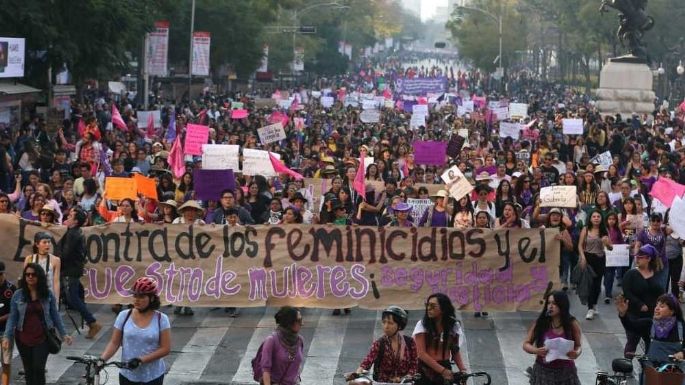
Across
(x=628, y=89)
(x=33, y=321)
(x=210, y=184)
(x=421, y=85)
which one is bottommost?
(x=33, y=321)

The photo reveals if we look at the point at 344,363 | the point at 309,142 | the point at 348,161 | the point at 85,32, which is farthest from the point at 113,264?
the point at 85,32

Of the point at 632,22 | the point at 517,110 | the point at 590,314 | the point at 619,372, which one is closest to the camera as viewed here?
the point at 619,372

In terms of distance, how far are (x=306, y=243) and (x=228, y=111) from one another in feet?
98.8

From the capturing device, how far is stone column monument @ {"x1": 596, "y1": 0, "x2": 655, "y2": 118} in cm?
4488

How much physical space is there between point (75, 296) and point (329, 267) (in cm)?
274

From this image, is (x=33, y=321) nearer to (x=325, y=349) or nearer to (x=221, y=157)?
(x=325, y=349)

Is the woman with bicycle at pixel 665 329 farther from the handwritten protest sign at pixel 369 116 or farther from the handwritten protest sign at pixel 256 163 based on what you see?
the handwritten protest sign at pixel 369 116

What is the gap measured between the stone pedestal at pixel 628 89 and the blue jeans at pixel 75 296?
31751 mm

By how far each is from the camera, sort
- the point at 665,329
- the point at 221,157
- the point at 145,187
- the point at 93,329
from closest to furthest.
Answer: the point at 665,329, the point at 93,329, the point at 145,187, the point at 221,157

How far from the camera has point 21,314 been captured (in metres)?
11.6

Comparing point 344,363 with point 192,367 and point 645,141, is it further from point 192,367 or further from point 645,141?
point 645,141

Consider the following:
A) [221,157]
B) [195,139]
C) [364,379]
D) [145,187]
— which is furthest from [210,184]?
[364,379]

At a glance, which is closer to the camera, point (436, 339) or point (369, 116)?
point (436, 339)

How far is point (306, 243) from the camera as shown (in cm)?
1605
